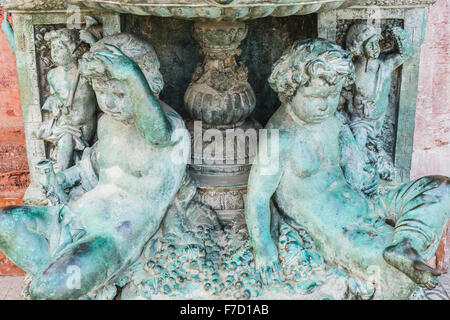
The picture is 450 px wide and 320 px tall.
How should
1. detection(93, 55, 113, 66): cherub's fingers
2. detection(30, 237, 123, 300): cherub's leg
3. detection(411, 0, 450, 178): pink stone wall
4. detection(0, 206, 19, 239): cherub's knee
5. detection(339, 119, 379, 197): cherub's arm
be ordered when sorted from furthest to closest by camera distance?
detection(411, 0, 450, 178): pink stone wall, detection(339, 119, 379, 197): cherub's arm, detection(0, 206, 19, 239): cherub's knee, detection(93, 55, 113, 66): cherub's fingers, detection(30, 237, 123, 300): cherub's leg

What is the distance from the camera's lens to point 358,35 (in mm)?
3467

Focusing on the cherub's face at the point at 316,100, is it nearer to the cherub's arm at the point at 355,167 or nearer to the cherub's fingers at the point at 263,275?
the cherub's arm at the point at 355,167

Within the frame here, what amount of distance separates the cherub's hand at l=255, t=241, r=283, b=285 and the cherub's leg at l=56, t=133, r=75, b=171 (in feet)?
3.96

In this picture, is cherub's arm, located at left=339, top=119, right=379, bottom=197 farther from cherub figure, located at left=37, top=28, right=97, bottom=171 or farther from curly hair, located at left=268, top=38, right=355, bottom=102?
cherub figure, located at left=37, top=28, right=97, bottom=171

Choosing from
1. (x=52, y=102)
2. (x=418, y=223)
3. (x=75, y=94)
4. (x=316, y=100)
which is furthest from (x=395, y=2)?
(x=52, y=102)

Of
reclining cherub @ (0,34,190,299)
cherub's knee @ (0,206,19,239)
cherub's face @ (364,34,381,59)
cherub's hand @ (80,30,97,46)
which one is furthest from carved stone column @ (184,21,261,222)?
cherub's knee @ (0,206,19,239)

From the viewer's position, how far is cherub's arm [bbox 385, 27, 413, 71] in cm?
351

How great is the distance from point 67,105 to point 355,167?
1.55 m

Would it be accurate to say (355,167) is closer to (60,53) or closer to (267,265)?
(267,265)

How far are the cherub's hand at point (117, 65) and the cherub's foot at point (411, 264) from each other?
1332 millimetres

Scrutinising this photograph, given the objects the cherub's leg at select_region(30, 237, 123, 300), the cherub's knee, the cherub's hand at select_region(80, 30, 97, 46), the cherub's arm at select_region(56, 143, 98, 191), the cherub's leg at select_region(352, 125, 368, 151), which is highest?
the cherub's hand at select_region(80, 30, 97, 46)

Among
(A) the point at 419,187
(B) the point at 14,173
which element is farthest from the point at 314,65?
(B) the point at 14,173

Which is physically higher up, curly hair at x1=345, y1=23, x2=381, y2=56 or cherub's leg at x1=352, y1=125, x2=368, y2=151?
curly hair at x1=345, y1=23, x2=381, y2=56

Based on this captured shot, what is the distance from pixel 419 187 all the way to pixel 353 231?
381mm
